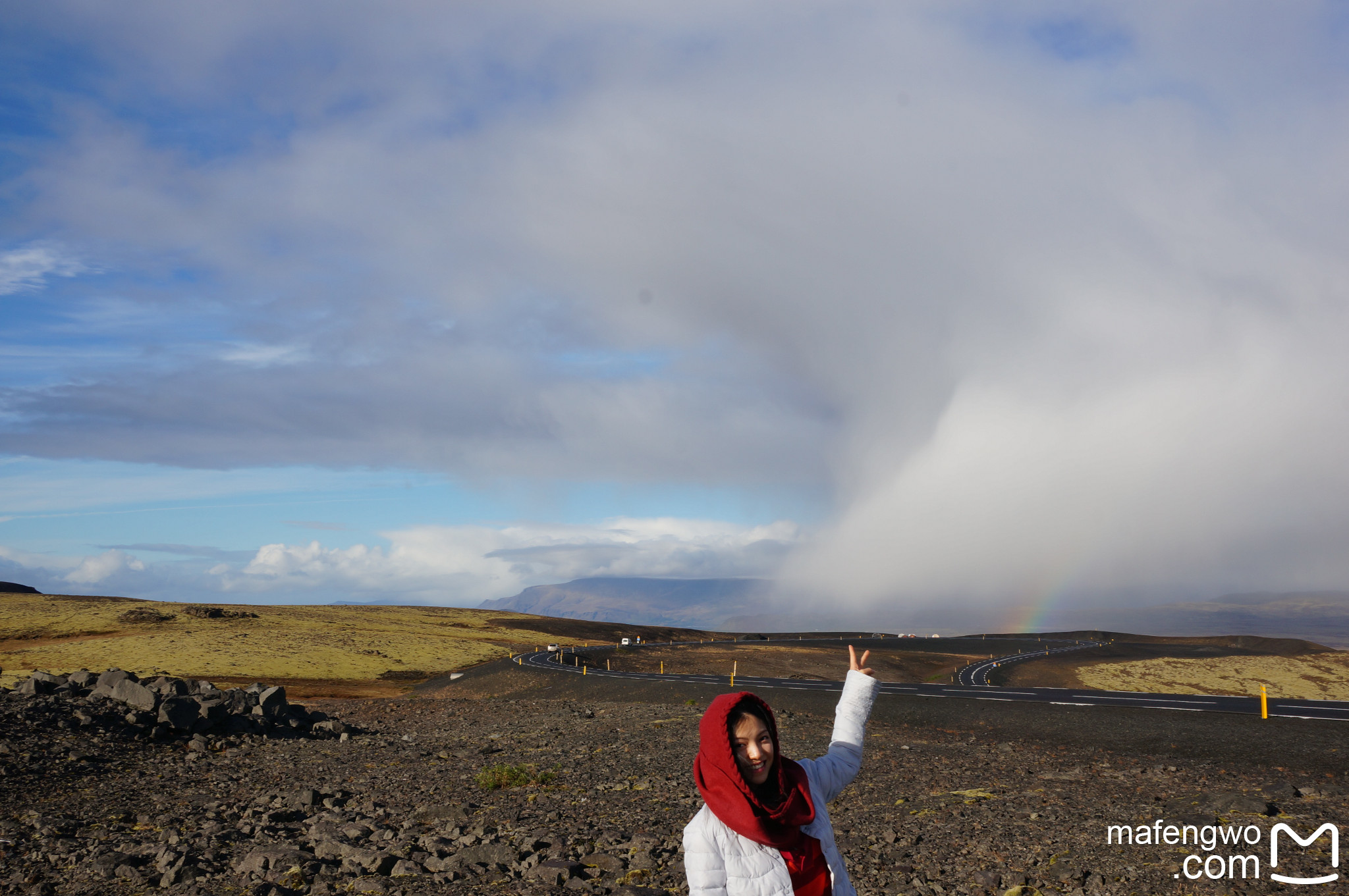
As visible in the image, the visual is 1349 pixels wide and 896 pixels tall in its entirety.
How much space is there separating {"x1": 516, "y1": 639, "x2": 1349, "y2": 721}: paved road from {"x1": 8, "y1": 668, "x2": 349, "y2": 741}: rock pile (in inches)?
859

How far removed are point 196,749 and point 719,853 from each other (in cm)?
1773

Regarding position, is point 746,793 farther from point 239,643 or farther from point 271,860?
point 239,643

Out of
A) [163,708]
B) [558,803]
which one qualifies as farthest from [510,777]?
[163,708]

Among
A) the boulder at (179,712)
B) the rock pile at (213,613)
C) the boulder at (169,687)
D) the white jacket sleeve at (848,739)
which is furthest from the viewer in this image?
the rock pile at (213,613)

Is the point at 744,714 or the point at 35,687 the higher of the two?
the point at 744,714

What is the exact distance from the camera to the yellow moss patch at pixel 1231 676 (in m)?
48.0

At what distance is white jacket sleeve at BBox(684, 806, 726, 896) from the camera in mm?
3498

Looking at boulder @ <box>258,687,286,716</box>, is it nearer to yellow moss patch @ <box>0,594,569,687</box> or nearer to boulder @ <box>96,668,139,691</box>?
boulder @ <box>96,668,139,691</box>

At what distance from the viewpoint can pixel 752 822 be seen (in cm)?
353

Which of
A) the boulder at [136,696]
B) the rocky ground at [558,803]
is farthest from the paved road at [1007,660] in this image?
the boulder at [136,696]

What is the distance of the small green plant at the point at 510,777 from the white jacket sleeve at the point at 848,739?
11.3 meters

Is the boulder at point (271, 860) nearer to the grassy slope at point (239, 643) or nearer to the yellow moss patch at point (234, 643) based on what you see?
the yellow moss patch at point (234, 643)

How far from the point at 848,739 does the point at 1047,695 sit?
3417 centimetres

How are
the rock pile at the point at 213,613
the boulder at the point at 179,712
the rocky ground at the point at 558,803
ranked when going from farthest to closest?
Result: the rock pile at the point at 213,613 < the boulder at the point at 179,712 < the rocky ground at the point at 558,803
